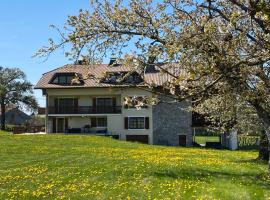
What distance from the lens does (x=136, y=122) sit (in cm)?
5909

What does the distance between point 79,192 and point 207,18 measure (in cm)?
618

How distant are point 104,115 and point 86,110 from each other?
7.42ft

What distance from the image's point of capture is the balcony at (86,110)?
2349 inches

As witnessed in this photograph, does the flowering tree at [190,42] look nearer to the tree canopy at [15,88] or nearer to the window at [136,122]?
the window at [136,122]

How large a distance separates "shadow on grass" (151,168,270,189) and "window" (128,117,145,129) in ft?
129

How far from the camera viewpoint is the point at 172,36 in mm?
11625

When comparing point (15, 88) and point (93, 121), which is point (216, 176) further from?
point (15, 88)

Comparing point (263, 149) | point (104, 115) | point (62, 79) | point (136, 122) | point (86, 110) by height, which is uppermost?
point (62, 79)

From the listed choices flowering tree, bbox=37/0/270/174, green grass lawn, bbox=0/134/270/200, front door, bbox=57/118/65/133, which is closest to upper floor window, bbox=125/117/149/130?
front door, bbox=57/118/65/133

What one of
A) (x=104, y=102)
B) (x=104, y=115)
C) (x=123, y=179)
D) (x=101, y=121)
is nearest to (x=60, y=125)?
(x=101, y=121)

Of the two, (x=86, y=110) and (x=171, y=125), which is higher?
(x=86, y=110)

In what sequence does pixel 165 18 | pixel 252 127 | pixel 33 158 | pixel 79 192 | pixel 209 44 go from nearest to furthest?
pixel 209 44 < pixel 165 18 < pixel 79 192 < pixel 33 158 < pixel 252 127

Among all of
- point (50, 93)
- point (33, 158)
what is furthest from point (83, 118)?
point (33, 158)

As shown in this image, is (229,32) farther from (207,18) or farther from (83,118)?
(83,118)
